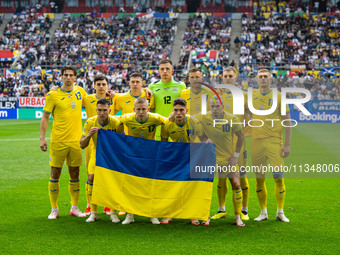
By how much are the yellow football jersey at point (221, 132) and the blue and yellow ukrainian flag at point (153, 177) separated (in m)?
0.21

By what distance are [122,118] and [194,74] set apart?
1412 mm

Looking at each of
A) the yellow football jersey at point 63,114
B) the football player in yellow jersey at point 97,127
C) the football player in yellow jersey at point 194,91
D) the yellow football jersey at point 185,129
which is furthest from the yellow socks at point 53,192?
the football player in yellow jersey at point 194,91

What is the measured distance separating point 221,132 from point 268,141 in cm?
79

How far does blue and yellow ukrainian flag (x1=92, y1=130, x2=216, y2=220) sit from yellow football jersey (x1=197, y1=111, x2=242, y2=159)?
209 mm

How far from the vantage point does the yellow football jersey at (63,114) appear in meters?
7.31

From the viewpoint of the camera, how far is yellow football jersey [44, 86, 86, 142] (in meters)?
7.31

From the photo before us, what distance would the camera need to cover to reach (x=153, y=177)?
6.77m

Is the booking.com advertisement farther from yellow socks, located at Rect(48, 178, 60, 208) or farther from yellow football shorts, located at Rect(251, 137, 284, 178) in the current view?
yellow socks, located at Rect(48, 178, 60, 208)

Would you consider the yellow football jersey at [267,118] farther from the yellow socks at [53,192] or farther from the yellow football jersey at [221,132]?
the yellow socks at [53,192]

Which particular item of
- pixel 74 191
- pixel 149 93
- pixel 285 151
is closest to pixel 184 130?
pixel 149 93

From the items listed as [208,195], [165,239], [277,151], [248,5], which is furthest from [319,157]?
[248,5]

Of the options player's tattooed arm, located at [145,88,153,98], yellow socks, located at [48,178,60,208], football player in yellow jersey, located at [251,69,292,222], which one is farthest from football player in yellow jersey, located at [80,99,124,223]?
football player in yellow jersey, located at [251,69,292,222]

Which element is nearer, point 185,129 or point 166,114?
point 185,129

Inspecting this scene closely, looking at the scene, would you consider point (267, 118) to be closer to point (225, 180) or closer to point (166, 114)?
point (225, 180)
